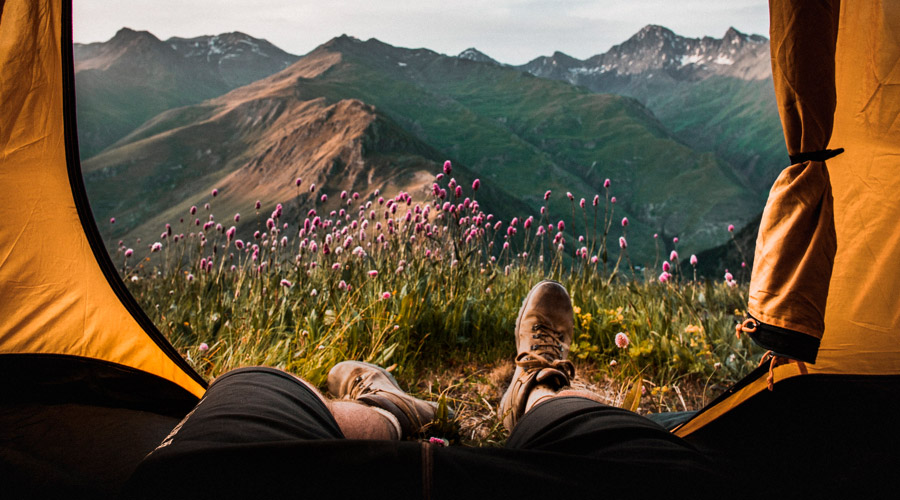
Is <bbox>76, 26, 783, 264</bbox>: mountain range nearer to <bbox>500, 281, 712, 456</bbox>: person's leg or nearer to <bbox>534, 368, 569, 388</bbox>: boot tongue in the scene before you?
<bbox>500, 281, 712, 456</bbox>: person's leg

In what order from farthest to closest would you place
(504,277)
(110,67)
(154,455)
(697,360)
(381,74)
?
(381,74)
(110,67)
(504,277)
(697,360)
(154,455)

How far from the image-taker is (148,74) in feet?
479

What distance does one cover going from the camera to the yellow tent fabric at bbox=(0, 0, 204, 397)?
1.44 m

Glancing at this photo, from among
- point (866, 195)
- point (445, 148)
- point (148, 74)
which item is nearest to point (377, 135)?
point (445, 148)

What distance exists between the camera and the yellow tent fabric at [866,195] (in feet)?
4.62

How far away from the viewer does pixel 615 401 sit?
203 cm

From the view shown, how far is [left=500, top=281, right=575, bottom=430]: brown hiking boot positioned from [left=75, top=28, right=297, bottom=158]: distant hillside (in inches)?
4510

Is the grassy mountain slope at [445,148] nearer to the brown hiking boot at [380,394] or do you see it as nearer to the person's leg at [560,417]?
the brown hiking boot at [380,394]

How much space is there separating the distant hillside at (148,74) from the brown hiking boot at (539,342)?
11457cm

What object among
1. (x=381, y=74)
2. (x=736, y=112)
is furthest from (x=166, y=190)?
(x=736, y=112)

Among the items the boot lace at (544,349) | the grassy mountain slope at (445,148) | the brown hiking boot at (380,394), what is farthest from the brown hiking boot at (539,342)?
the grassy mountain slope at (445,148)

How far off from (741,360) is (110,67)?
17442cm

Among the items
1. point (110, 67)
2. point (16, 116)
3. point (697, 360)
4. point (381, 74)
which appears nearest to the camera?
point (16, 116)

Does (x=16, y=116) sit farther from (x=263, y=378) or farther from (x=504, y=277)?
(x=504, y=277)
